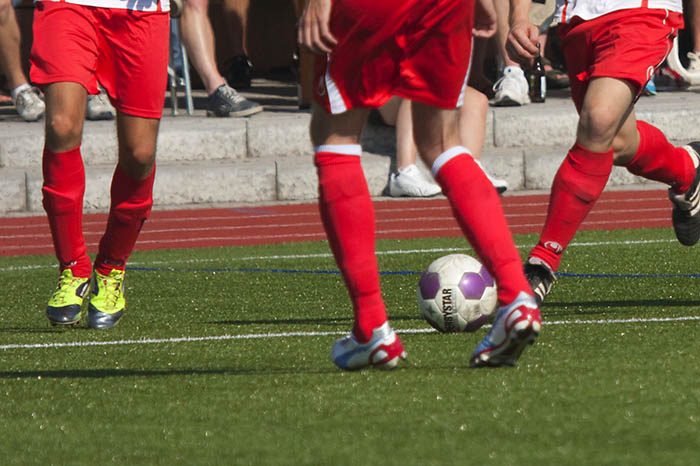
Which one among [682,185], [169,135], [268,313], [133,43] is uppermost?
[133,43]

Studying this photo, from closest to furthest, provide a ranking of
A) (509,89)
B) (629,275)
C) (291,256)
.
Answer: (629,275), (291,256), (509,89)

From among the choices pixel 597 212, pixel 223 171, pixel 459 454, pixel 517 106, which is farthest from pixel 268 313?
pixel 517 106

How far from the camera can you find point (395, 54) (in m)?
3.30

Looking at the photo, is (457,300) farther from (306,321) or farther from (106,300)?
(106,300)

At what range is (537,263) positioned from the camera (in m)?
A: 4.57

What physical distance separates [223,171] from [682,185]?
5.54 meters

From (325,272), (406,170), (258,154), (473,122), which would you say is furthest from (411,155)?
(325,272)

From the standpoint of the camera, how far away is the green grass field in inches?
103

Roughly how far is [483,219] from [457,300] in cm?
109

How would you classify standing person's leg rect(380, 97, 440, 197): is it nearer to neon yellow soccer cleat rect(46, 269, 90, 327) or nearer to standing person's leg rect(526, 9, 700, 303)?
standing person's leg rect(526, 9, 700, 303)

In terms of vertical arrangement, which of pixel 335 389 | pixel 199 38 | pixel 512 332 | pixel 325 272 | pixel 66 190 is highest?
pixel 512 332

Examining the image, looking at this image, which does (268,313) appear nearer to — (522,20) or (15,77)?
(522,20)

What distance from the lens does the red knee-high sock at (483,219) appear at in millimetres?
3201

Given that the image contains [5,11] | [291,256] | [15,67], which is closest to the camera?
[291,256]
